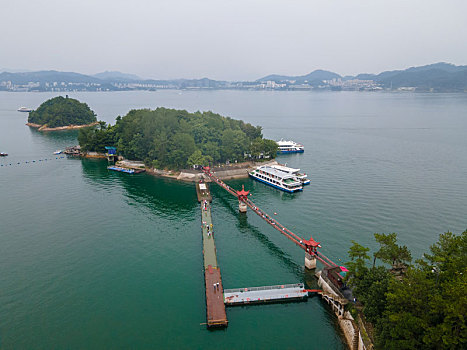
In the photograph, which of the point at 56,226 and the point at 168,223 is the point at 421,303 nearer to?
the point at 168,223

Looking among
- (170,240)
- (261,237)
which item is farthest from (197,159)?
(261,237)

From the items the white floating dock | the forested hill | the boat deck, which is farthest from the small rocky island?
the white floating dock

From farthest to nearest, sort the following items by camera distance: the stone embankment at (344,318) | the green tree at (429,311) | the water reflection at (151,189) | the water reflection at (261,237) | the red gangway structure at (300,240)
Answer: the water reflection at (151,189), the water reflection at (261,237), the red gangway structure at (300,240), the stone embankment at (344,318), the green tree at (429,311)

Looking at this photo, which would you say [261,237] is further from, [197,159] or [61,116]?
[61,116]

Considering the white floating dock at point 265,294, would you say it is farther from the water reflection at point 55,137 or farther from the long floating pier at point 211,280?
the water reflection at point 55,137

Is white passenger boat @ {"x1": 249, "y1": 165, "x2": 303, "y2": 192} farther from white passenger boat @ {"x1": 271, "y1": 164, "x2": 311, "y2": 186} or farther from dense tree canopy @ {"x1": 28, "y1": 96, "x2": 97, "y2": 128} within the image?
dense tree canopy @ {"x1": 28, "y1": 96, "x2": 97, "y2": 128}

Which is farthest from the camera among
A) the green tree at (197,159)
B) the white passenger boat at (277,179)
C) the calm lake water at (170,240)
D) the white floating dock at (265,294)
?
the green tree at (197,159)

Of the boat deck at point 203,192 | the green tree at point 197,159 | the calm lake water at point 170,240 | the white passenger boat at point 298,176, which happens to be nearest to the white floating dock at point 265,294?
the calm lake water at point 170,240
